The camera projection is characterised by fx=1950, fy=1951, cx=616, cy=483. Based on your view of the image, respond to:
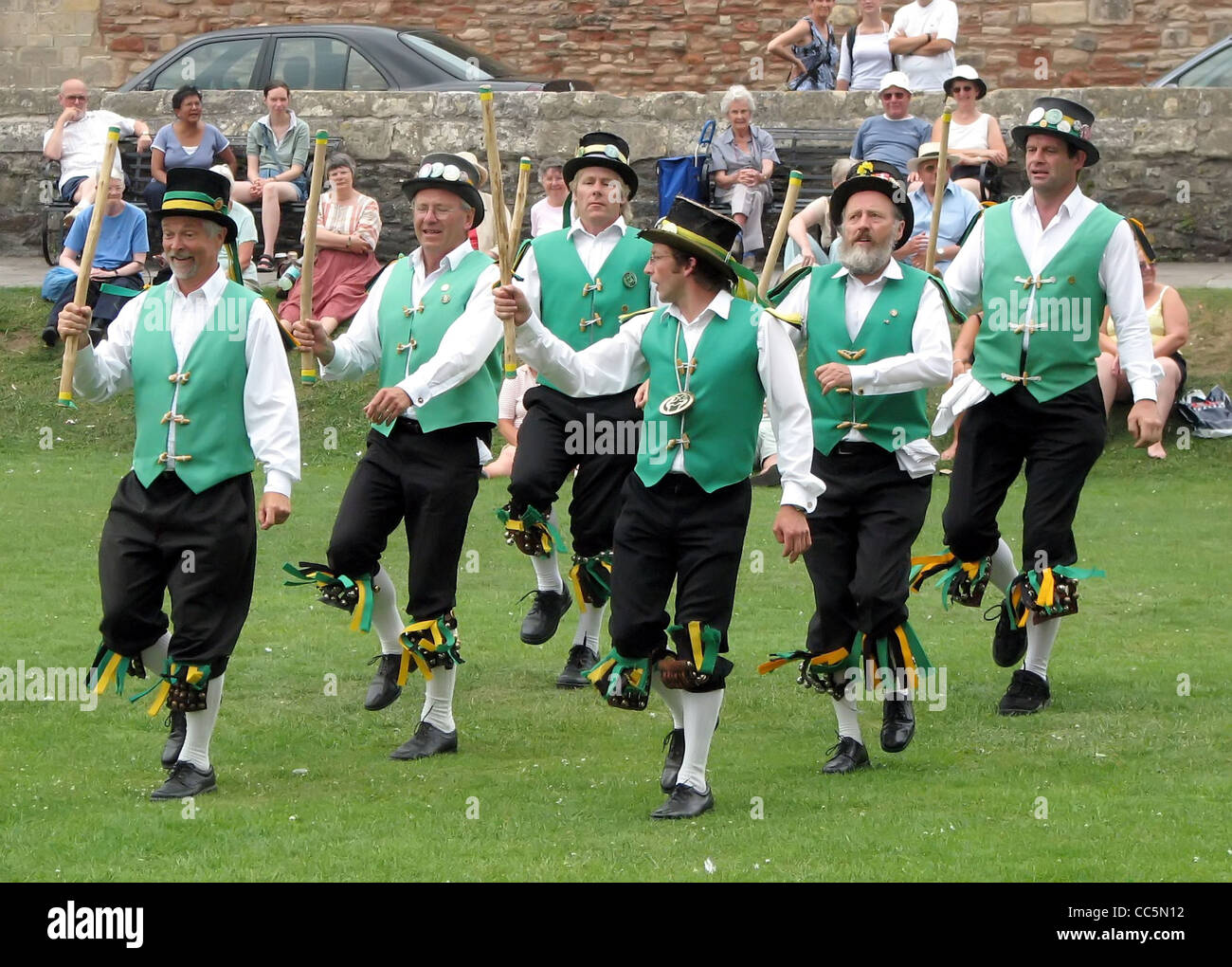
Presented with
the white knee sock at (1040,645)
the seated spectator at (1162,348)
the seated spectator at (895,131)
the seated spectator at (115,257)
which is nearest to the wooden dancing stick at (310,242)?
the white knee sock at (1040,645)

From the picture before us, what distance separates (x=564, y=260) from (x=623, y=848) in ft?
10.6

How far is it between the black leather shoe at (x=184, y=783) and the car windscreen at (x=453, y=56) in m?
12.8

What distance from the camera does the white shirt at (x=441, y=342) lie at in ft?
24.0

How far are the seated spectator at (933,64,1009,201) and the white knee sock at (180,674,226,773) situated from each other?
370 inches

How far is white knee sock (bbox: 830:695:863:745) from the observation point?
722 centimetres

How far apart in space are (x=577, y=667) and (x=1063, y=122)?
3144 mm

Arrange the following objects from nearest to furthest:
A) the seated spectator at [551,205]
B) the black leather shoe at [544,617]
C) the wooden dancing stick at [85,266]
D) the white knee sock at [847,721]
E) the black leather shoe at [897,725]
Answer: the wooden dancing stick at [85,266] → the white knee sock at [847,721] → the black leather shoe at [897,725] → the black leather shoe at [544,617] → the seated spectator at [551,205]

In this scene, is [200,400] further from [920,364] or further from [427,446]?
[920,364]

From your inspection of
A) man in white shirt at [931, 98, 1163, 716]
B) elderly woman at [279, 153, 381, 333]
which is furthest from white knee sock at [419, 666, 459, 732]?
elderly woman at [279, 153, 381, 333]

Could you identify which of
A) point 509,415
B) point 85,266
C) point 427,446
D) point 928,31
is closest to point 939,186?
point 427,446

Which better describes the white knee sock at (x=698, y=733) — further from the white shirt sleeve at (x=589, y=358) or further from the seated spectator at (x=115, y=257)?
the seated spectator at (x=115, y=257)
